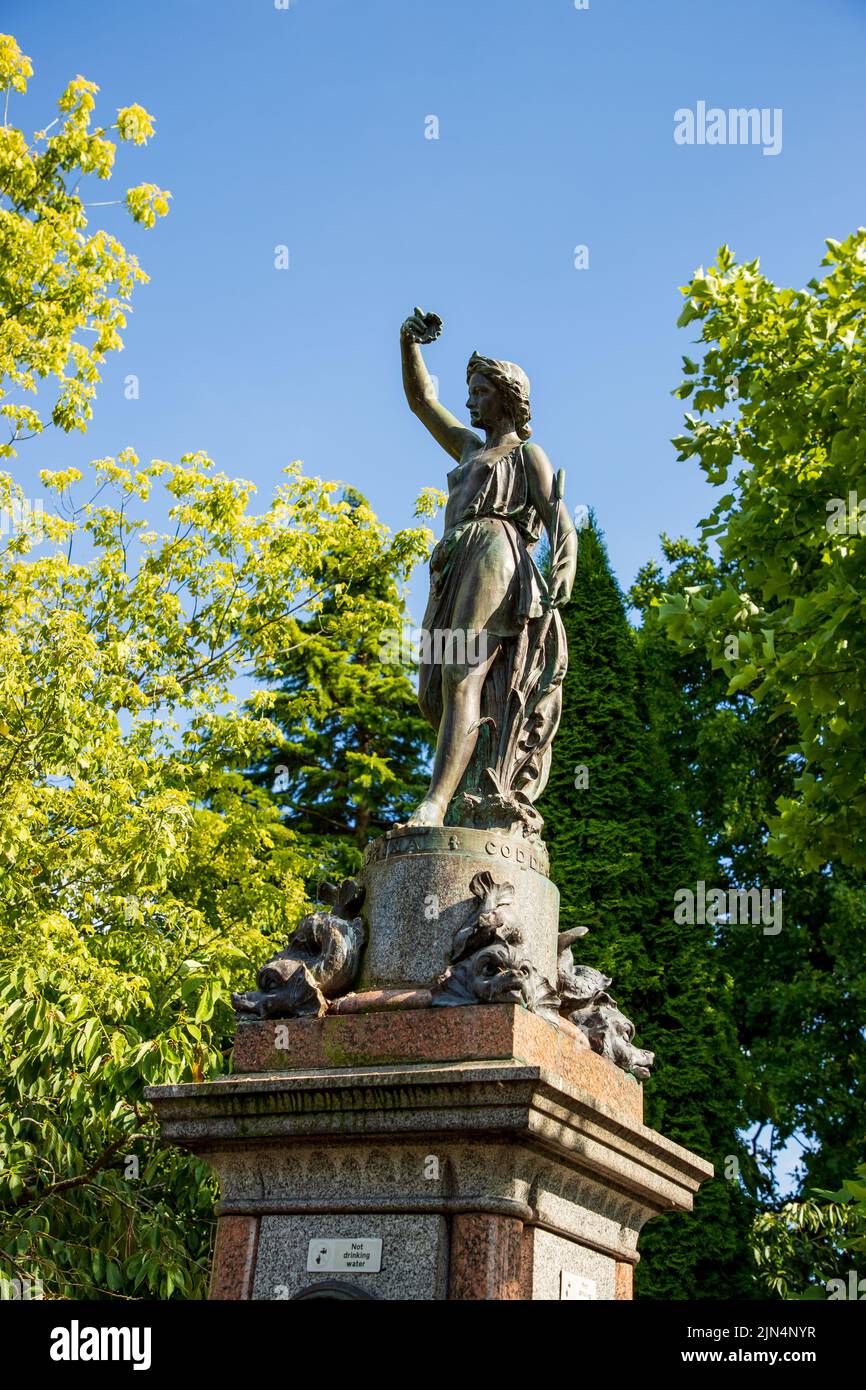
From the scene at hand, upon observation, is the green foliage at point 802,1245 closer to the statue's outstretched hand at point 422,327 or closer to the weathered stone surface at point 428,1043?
the weathered stone surface at point 428,1043

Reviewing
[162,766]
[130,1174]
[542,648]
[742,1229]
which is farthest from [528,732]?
[742,1229]

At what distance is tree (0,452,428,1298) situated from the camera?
854 cm

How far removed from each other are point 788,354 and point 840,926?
10.1 metres

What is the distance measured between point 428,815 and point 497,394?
229 cm

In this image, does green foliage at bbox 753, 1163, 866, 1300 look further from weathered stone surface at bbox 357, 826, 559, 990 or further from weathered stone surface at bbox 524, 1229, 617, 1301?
weathered stone surface at bbox 357, 826, 559, 990

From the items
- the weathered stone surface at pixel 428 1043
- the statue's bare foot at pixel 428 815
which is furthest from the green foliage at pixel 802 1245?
the statue's bare foot at pixel 428 815

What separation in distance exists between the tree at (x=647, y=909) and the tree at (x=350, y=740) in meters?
4.48

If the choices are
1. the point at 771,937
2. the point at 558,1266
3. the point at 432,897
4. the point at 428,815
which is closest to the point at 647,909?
the point at 771,937

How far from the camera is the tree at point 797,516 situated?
8.13m

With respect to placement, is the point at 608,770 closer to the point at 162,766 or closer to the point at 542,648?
the point at 162,766

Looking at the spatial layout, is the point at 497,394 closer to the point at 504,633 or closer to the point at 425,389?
the point at 425,389

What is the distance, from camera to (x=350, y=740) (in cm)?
2423

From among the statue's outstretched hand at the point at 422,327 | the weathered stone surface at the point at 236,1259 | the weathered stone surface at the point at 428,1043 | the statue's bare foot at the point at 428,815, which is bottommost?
the weathered stone surface at the point at 236,1259

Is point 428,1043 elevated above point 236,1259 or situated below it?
above
